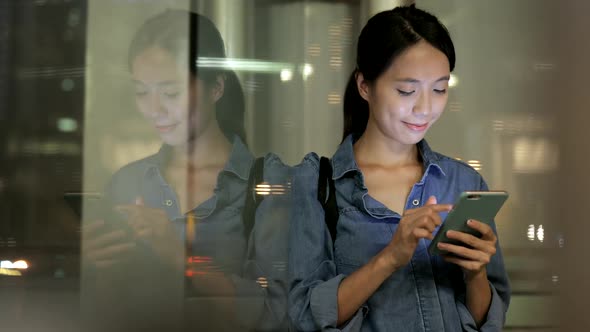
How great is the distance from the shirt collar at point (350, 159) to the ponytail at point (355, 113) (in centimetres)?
4

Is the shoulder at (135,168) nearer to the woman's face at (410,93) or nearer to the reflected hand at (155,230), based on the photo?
the reflected hand at (155,230)

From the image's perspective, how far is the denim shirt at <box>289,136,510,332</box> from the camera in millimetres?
1843

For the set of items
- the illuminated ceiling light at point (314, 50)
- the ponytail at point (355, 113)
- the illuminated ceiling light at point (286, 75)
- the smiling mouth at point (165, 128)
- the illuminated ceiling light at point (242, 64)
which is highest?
the illuminated ceiling light at point (314, 50)

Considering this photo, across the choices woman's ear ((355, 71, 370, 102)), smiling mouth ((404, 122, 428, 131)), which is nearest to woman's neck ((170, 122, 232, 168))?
woman's ear ((355, 71, 370, 102))

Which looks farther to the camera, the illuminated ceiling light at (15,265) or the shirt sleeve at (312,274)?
the illuminated ceiling light at (15,265)

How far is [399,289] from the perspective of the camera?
6.19 ft

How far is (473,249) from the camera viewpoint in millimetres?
1774

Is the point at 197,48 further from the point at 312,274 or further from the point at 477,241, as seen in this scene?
the point at 477,241

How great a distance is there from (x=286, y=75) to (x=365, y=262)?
697 millimetres

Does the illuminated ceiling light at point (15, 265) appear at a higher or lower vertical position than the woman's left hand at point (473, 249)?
lower

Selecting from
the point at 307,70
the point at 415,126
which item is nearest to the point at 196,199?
the point at 307,70

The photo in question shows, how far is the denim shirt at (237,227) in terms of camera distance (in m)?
2.15

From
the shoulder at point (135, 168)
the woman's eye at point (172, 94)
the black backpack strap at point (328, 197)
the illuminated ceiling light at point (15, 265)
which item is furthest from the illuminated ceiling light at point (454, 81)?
the illuminated ceiling light at point (15, 265)

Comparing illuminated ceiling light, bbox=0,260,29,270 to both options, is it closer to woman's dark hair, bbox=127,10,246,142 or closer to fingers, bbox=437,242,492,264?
woman's dark hair, bbox=127,10,246,142
